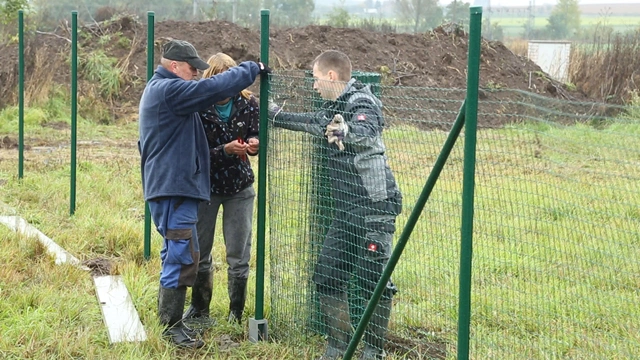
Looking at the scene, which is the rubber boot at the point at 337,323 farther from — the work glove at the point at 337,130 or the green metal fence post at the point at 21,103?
the green metal fence post at the point at 21,103

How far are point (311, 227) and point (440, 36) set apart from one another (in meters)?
19.6

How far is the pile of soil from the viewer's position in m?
19.5

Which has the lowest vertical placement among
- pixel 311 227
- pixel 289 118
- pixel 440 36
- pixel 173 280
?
pixel 173 280

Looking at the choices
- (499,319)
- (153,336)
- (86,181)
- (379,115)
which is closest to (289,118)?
(379,115)

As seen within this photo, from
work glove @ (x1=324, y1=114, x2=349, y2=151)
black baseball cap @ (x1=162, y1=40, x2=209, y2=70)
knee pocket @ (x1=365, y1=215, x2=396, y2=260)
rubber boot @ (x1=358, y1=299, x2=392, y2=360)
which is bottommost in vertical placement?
rubber boot @ (x1=358, y1=299, x2=392, y2=360)

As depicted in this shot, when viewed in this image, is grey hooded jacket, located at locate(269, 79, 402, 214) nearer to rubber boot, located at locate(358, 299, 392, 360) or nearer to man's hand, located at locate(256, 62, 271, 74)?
man's hand, located at locate(256, 62, 271, 74)

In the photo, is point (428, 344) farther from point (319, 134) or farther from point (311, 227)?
point (319, 134)

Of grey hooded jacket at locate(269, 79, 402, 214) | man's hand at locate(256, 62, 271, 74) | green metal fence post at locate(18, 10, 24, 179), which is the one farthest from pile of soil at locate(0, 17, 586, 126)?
grey hooded jacket at locate(269, 79, 402, 214)

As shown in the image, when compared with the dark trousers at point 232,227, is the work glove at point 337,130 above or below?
above

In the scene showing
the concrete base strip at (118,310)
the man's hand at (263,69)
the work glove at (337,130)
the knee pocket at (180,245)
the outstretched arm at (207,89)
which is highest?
the man's hand at (263,69)

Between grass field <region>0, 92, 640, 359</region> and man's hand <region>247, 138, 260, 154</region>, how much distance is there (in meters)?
0.12

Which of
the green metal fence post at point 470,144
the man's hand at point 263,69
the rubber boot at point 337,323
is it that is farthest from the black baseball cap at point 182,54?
the green metal fence post at point 470,144

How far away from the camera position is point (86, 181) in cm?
988

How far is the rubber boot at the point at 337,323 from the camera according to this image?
4.78 metres
